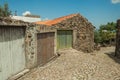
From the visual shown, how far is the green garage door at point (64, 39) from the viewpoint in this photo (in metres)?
15.0

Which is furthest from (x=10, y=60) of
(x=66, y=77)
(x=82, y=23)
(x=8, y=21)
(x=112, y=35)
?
(x=112, y=35)

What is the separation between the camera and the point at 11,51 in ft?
24.3

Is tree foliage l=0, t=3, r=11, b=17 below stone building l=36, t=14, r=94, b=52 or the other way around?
the other way around

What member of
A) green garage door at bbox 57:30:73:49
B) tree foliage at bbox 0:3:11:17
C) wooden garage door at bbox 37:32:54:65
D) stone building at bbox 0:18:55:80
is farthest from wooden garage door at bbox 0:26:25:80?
tree foliage at bbox 0:3:11:17

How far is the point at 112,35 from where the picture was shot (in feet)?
93.6

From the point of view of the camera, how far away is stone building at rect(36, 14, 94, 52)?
15.0 meters

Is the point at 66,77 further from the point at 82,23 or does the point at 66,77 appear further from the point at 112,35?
the point at 112,35

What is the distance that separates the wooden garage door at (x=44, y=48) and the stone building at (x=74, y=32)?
2.53m

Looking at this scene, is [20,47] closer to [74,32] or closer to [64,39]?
[64,39]

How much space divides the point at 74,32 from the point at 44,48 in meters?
5.81

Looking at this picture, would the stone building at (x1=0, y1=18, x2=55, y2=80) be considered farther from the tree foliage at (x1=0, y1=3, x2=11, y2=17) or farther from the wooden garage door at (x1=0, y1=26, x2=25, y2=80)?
the tree foliage at (x1=0, y1=3, x2=11, y2=17)

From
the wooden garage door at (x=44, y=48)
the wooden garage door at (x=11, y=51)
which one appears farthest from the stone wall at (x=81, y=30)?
the wooden garage door at (x=11, y=51)

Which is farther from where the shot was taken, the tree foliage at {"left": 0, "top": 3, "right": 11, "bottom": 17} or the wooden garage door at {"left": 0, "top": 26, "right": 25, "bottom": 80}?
the tree foliage at {"left": 0, "top": 3, "right": 11, "bottom": 17}

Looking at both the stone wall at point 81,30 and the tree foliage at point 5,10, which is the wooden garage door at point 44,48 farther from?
the tree foliage at point 5,10
